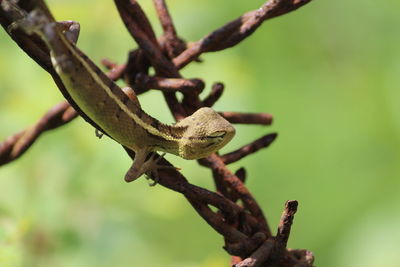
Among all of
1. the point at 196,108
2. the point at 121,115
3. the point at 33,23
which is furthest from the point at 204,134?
the point at 33,23

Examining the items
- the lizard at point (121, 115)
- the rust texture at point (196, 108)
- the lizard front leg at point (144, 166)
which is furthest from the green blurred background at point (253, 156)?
the rust texture at point (196, 108)

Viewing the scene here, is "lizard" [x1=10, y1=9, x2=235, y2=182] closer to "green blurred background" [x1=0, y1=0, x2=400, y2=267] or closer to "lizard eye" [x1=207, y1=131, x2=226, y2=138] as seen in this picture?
"lizard eye" [x1=207, y1=131, x2=226, y2=138]

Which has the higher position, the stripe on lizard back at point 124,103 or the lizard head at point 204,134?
the stripe on lizard back at point 124,103

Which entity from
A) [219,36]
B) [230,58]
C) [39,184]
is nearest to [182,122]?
[219,36]

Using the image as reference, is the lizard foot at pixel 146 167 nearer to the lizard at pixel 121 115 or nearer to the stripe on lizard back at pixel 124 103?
the lizard at pixel 121 115

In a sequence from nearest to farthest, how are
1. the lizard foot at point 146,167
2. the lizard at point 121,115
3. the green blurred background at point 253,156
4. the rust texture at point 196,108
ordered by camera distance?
the rust texture at point 196,108
the lizard at point 121,115
the lizard foot at point 146,167
the green blurred background at point 253,156

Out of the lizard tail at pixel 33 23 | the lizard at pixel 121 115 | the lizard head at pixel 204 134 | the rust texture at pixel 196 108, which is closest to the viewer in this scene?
the lizard tail at pixel 33 23

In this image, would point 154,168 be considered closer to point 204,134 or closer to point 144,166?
point 144,166

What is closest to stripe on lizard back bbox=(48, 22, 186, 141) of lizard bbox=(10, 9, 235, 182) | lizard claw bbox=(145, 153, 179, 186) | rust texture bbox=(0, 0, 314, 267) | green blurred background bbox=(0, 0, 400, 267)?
lizard bbox=(10, 9, 235, 182)
